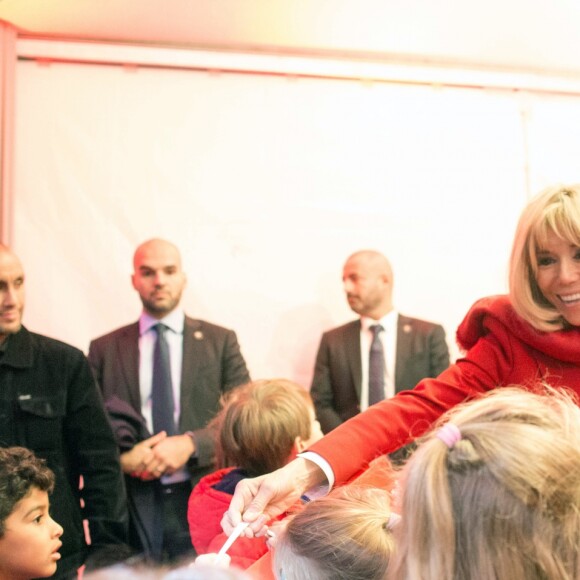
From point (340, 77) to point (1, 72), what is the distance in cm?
155

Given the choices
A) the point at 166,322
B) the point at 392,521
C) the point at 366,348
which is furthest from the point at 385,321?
the point at 392,521

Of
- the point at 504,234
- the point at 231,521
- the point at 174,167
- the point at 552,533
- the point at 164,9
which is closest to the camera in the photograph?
the point at 552,533

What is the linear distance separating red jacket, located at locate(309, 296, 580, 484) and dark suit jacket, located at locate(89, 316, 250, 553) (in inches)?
68.7

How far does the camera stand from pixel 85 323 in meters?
3.97

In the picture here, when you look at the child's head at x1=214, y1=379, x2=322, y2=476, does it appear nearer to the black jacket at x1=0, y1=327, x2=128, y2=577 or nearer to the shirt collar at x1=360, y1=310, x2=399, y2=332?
the black jacket at x1=0, y1=327, x2=128, y2=577

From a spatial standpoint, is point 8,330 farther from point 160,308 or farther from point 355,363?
point 355,363

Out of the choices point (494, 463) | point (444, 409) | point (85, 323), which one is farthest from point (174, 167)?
point (494, 463)

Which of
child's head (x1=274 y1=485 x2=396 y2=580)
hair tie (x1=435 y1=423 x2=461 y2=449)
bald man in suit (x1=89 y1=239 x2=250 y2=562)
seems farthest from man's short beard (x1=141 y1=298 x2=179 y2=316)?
hair tie (x1=435 y1=423 x2=461 y2=449)

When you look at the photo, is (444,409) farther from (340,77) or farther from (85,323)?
(340,77)

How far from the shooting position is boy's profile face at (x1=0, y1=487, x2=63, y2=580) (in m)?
2.03

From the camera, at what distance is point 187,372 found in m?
3.57

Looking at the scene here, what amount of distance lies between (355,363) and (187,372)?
0.76m

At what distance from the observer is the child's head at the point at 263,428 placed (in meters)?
2.21

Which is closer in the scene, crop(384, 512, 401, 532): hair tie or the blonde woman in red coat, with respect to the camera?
crop(384, 512, 401, 532): hair tie
